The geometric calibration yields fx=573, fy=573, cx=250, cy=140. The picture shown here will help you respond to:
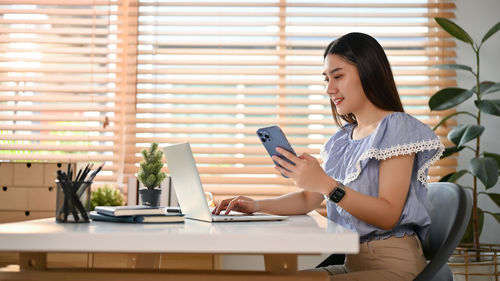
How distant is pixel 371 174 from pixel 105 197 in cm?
163

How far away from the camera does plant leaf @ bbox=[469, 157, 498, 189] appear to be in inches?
105

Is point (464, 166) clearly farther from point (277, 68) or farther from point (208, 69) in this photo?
point (208, 69)

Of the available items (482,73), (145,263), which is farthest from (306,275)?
(482,73)

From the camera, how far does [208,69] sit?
3262mm

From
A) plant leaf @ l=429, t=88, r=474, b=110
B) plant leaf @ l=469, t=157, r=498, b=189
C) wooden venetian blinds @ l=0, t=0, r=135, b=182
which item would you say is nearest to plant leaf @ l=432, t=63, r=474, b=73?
plant leaf @ l=429, t=88, r=474, b=110

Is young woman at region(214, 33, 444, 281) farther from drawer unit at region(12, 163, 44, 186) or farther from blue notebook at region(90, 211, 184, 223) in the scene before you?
drawer unit at region(12, 163, 44, 186)

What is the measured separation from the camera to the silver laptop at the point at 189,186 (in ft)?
4.44

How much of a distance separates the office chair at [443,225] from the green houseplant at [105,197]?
167 cm

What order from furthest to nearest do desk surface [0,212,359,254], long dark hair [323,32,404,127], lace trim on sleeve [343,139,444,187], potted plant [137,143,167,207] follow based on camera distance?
potted plant [137,143,167,207]
long dark hair [323,32,404,127]
lace trim on sleeve [343,139,444,187]
desk surface [0,212,359,254]

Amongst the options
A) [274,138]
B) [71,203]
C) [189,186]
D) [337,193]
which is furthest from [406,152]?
[71,203]

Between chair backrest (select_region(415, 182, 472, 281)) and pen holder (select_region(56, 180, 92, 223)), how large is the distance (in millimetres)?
820

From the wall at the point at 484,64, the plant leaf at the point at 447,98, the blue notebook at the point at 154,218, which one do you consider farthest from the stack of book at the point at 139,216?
the wall at the point at 484,64

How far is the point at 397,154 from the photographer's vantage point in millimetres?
1557

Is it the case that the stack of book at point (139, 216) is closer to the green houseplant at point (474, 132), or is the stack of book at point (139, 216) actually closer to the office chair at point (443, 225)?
the office chair at point (443, 225)
